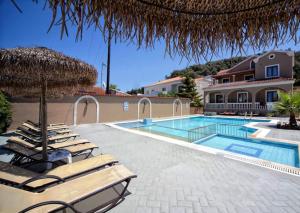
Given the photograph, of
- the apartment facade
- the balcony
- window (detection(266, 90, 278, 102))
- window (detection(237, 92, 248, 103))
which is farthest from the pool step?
window (detection(237, 92, 248, 103))

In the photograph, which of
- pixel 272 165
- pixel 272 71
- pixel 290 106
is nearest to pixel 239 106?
pixel 272 71

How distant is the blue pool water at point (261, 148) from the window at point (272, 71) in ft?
60.4

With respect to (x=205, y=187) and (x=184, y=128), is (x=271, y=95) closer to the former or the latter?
(x=184, y=128)

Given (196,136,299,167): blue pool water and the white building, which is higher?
the white building

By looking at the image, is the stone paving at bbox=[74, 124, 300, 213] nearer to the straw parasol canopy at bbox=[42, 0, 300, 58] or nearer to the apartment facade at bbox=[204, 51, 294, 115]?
the straw parasol canopy at bbox=[42, 0, 300, 58]

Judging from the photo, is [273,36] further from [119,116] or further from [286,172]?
[119,116]

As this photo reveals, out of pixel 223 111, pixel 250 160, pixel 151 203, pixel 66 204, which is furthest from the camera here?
pixel 223 111

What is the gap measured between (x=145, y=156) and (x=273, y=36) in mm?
4994

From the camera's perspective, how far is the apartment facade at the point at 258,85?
21.0 metres

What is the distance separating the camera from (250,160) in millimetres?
5309

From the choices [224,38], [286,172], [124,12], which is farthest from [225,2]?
[286,172]

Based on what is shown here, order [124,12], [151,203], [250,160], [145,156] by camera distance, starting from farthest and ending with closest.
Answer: [145,156]
[250,160]
[151,203]
[124,12]

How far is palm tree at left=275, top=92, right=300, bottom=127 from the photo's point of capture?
1155cm

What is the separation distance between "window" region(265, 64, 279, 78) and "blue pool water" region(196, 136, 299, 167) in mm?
18401
